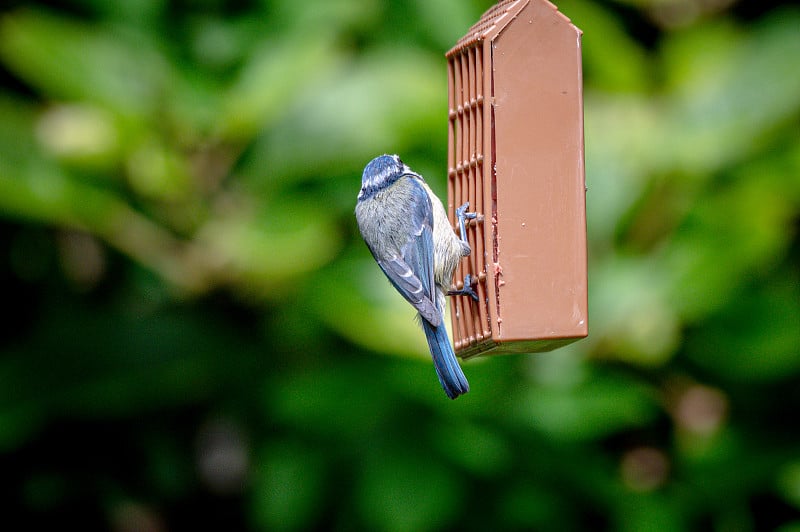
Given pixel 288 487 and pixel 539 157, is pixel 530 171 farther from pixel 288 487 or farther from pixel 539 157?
pixel 288 487

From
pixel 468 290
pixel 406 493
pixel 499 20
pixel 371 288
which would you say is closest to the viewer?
pixel 499 20

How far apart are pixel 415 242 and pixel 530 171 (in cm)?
41

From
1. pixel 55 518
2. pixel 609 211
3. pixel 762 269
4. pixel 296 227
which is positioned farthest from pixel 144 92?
pixel 762 269

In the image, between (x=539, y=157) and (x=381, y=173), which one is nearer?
(x=539, y=157)

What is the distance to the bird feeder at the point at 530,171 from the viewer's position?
2123 mm

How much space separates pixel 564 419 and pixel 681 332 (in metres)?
0.78

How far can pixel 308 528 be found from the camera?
470 cm

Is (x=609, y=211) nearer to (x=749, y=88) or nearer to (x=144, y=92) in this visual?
(x=749, y=88)

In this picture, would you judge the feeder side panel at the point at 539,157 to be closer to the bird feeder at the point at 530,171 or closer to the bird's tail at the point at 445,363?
the bird feeder at the point at 530,171

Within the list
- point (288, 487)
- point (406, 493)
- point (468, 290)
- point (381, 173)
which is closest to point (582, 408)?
point (406, 493)

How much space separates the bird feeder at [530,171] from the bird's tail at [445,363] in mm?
75

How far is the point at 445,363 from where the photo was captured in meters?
2.25

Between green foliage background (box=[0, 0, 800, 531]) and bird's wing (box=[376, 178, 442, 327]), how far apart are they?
1325 mm

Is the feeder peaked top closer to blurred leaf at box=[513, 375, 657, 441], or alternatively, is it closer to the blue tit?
the blue tit
